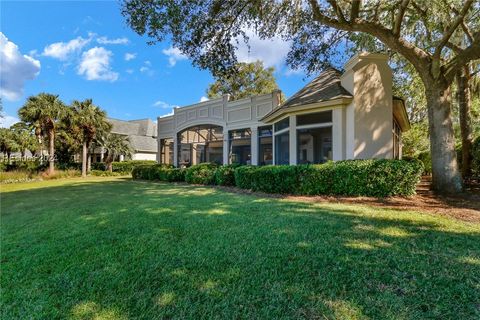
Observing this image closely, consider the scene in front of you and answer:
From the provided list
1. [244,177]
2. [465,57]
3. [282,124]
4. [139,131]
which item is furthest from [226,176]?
[139,131]

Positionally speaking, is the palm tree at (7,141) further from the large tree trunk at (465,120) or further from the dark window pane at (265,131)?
the large tree trunk at (465,120)

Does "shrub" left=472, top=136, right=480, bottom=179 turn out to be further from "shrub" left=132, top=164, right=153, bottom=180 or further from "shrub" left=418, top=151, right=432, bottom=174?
"shrub" left=132, top=164, right=153, bottom=180

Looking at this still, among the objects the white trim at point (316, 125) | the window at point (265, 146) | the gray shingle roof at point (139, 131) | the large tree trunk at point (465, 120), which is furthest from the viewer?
the gray shingle roof at point (139, 131)

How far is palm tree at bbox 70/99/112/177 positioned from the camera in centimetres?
2445

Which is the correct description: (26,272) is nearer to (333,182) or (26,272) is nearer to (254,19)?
(333,182)

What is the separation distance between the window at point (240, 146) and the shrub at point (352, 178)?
949cm

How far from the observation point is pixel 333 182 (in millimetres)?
8117

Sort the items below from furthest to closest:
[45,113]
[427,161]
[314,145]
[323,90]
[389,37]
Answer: [45,113] < [427,161] < [323,90] < [314,145] < [389,37]

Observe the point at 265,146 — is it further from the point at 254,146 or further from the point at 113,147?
the point at 113,147

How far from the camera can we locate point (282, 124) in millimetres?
13555

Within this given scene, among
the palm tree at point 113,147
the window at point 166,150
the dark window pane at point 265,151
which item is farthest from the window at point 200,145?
the palm tree at point 113,147

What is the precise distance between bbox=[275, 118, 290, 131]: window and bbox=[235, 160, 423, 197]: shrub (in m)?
4.22

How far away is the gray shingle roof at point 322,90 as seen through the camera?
35.0 feet

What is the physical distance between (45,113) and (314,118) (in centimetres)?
2345
